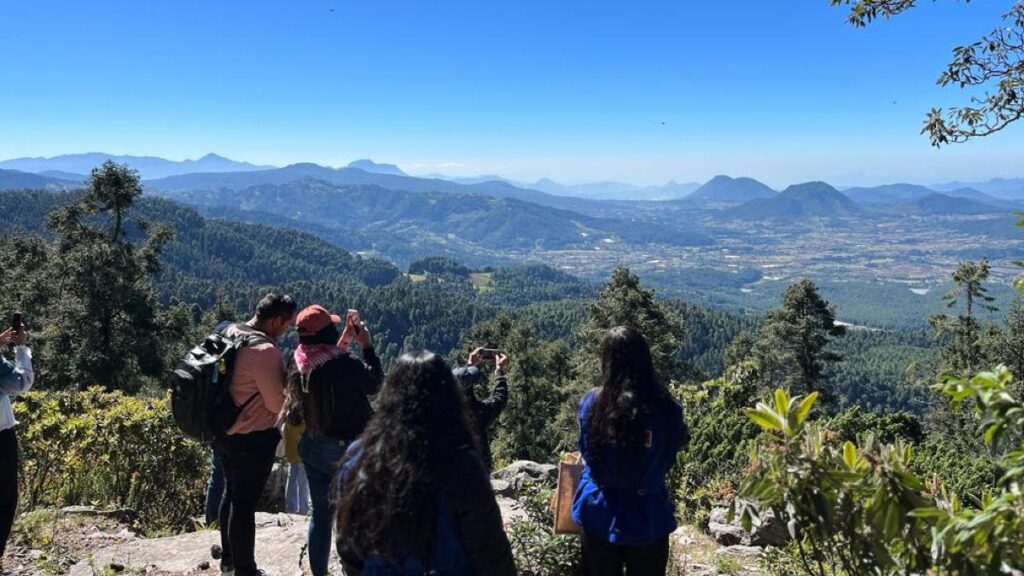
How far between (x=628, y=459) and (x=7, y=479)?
3587 mm

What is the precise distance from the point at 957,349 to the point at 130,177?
30581 millimetres

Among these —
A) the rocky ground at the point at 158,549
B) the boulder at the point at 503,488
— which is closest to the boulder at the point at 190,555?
the rocky ground at the point at 158,549

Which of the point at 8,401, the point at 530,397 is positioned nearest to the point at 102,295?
the point at 8,401

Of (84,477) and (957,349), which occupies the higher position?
(84,477)

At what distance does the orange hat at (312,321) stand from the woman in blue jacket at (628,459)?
60.8 inches

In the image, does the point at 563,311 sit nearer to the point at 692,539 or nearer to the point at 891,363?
the point at 891,363

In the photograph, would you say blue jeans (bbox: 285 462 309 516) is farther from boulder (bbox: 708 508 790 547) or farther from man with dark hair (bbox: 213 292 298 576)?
boulder (bbox: 708 508 790 547)

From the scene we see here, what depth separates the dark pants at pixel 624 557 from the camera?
8.66 ft

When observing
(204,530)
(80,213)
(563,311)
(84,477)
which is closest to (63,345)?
(80,213)

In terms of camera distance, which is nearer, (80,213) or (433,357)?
(433,357)

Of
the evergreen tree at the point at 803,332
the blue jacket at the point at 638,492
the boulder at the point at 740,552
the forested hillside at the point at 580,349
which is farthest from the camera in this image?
the evergreen tree at the point at 803,332

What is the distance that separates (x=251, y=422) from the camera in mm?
3357

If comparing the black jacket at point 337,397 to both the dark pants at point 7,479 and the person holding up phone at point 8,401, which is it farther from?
the dark pants at point 7,479

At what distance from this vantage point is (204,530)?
4.70 meters
